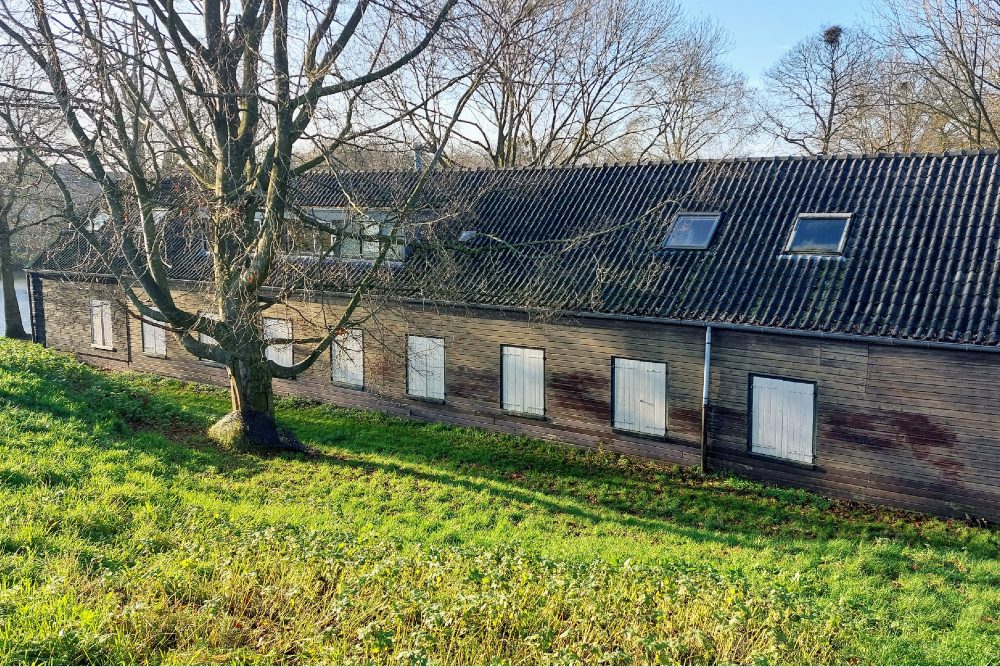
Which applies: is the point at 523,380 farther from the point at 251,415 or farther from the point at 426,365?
the point at 251,415

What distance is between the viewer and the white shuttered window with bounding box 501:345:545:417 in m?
14.2

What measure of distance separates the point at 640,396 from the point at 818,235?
13.2ft

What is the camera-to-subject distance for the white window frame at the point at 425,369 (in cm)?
1545

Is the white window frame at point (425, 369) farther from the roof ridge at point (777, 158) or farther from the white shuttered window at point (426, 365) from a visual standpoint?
the roof ridge at point (777, 158)

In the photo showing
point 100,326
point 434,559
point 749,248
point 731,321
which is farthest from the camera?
point 100,326

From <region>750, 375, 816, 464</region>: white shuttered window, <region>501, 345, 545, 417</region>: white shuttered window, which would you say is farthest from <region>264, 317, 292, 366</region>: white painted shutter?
<region>750, 375, 816, 464</region>: white shuttered window

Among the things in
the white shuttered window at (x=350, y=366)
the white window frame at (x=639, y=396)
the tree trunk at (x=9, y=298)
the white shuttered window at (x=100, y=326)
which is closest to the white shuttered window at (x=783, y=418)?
the white window frame at (x=639, y=396)

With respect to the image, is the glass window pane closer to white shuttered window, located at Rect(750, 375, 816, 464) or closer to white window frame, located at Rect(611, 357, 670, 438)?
white shuttered window, located at Rect(750, 375, 816, 464)

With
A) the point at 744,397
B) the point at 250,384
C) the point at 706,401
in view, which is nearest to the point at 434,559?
the point at 706,401

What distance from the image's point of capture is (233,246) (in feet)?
40.9

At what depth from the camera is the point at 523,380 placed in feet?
47.1

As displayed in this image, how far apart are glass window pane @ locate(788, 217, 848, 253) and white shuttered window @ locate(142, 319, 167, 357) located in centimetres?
1653

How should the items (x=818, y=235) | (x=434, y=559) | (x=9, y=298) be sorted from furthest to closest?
(x=9, y=298) → (x=818, y=235) → (x=434, y=559)

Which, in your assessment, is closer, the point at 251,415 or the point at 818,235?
the point at 818,235
